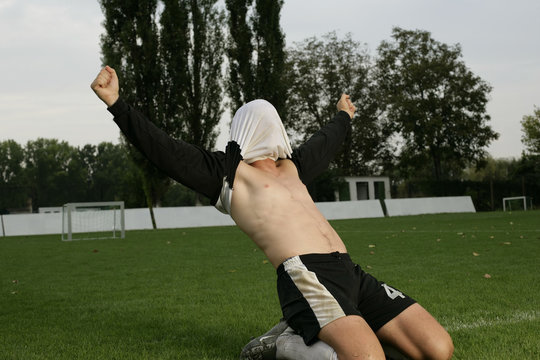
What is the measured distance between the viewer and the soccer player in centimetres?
298

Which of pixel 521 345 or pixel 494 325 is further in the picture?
pixel 494 325

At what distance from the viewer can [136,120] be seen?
122 inches

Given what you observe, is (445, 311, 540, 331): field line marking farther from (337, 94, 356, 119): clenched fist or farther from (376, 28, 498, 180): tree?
(376, 28, 498, 180): tree

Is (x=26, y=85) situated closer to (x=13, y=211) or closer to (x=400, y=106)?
(x=400, y=106)

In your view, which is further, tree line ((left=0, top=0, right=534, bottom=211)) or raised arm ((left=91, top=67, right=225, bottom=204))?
tree line ((left=0, top=0, right=534, bottom=211))

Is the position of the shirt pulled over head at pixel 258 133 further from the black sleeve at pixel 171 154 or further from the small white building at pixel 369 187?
the small white building at pixel 369 187

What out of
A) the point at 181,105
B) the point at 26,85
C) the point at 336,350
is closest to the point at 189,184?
the point at 336,350

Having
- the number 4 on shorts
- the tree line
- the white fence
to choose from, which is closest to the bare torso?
the number 4 on shorts

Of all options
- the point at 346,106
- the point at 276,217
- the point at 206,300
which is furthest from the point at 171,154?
the point at 206,300

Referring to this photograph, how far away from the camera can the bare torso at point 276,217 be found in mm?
3152

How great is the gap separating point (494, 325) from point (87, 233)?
891 inches

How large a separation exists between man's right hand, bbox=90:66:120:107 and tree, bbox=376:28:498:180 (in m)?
48.9

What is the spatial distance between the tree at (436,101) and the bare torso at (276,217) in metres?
48.5

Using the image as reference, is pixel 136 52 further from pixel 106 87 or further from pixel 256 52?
pixel 106 87
